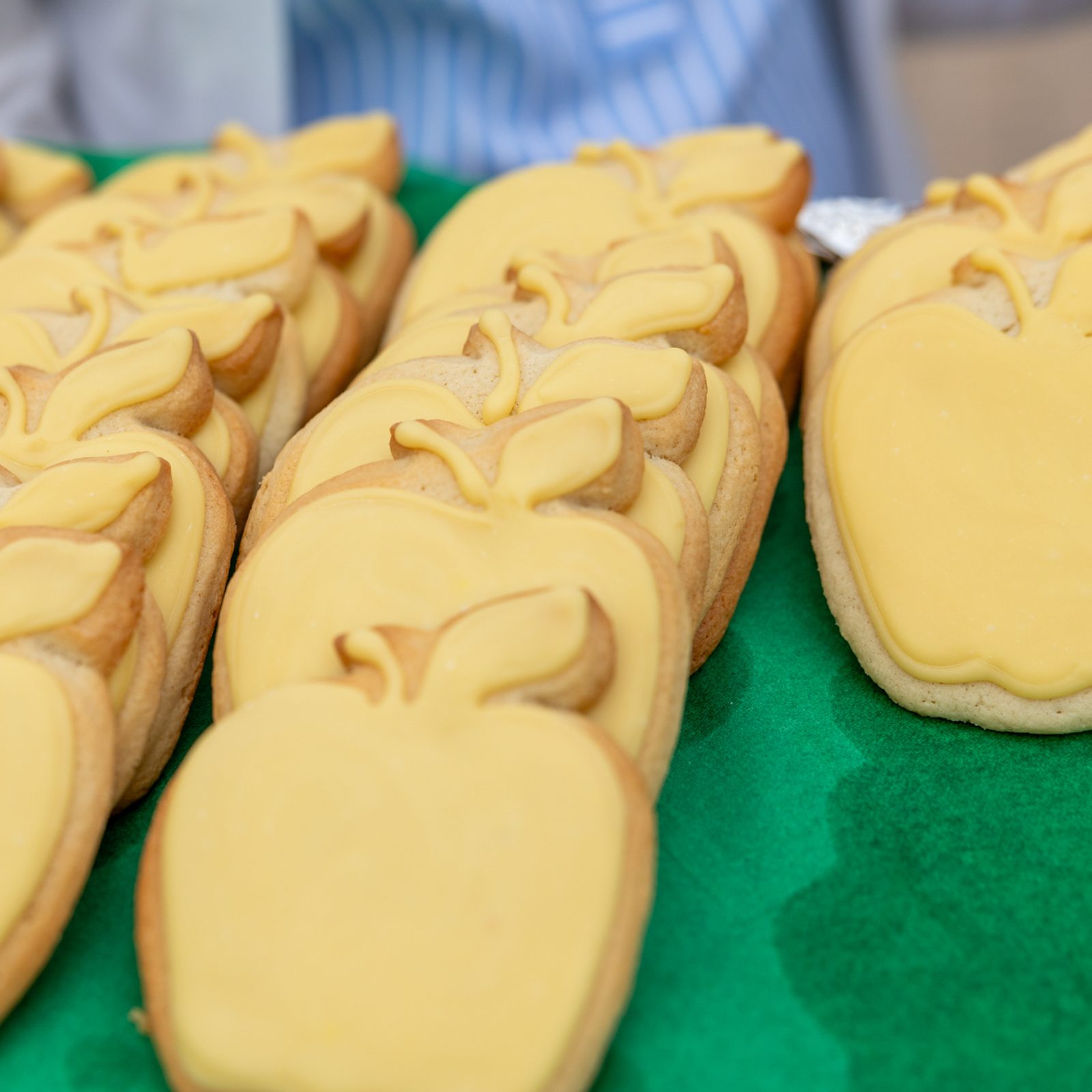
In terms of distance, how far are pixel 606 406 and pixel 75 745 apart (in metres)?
0.56

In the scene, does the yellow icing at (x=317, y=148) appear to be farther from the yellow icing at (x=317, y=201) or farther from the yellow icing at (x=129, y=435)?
the yellow icing at (x=129, y=435)

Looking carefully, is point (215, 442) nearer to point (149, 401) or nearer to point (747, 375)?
point (149, 401)

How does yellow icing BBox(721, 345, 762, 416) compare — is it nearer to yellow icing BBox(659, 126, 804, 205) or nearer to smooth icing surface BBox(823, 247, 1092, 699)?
smooth icing surface BBox(823, 247, 1092, 699)

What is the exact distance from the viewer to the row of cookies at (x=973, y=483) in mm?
1159

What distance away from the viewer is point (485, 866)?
33.4 inches

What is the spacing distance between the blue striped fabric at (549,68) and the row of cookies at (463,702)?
1.24 metres

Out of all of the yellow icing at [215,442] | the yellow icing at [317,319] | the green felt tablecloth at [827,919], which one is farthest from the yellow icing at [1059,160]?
the yellow icing at [215,442]

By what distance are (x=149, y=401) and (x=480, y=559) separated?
466 mm

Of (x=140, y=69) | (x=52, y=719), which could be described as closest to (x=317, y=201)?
(x=52, y=719)

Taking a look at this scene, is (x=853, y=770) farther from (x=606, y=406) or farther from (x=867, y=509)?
(x=606, y=406)

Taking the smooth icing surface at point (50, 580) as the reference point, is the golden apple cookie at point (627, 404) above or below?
below

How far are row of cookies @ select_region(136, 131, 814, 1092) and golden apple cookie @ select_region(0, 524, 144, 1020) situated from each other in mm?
80

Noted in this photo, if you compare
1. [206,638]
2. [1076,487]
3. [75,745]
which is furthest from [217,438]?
[1076,487]

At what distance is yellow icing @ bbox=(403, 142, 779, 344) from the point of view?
4.91 feet
